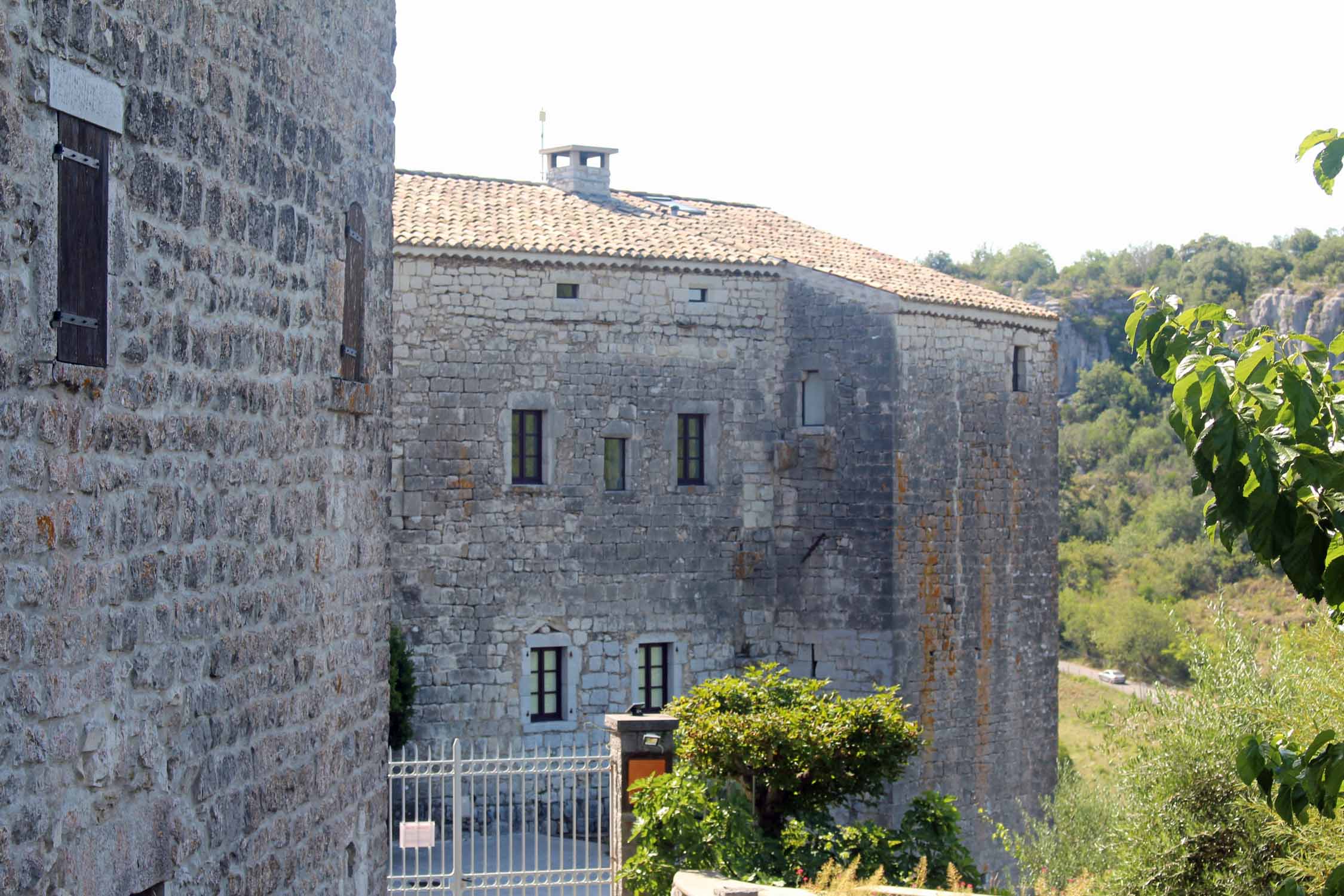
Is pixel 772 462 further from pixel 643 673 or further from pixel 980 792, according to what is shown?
pixel 980 792

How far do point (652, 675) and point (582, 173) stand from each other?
23.4 ft

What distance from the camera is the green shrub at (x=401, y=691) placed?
17500 millimetres

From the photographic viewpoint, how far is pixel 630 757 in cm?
1261

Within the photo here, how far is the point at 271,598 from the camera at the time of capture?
5.56 metres

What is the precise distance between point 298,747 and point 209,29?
102 inches

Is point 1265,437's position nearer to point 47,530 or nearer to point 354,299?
point 354,299

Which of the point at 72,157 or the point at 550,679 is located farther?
the point at 550,679

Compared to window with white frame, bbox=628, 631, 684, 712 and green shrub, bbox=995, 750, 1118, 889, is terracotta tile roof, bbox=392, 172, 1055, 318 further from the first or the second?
green shrub, bbox=995, 750, 1118, 889

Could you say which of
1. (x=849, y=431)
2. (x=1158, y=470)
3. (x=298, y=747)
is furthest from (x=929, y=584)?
(x=1158, y=470)

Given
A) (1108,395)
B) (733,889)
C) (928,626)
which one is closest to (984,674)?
(928,626)

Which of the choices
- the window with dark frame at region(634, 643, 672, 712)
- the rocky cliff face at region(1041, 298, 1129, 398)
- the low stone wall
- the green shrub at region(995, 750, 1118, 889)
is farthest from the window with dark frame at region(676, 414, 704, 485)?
the rocky cliff face at region(1041, 298, 1129, 398)

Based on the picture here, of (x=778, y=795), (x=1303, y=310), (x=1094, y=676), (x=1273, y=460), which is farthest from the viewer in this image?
(x=1303, y=310)

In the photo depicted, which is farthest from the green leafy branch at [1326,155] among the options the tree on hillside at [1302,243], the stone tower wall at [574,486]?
the tree on hillside at [1302,243]

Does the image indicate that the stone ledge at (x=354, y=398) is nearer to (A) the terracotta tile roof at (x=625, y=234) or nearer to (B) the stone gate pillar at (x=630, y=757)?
(B) the stone gate pillar at (x=630, y=757)
